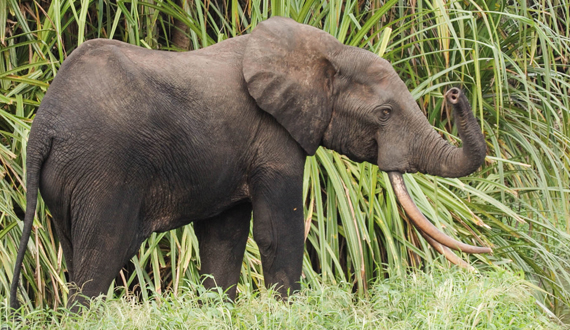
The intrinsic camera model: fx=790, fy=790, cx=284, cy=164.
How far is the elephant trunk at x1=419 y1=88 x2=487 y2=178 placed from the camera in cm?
311

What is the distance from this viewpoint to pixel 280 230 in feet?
10.7

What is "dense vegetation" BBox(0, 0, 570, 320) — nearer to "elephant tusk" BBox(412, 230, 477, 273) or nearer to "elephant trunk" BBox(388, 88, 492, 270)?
"elephant tusk" BBox(412, 230, 477, 273)

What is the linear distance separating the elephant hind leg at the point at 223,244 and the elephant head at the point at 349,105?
49 centimetres

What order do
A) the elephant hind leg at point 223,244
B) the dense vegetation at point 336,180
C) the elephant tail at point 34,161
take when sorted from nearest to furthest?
the elephant tail at point 34,161, the elephant hind leg at point 223,244, the dense vegetation at point 336,180

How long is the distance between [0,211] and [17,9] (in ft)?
3.89

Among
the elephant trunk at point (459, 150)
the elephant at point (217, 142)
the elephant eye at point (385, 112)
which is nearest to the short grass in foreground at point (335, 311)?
the elephant at point (217, 142)

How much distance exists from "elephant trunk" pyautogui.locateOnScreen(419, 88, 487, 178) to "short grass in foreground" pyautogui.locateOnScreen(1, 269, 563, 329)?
51cm

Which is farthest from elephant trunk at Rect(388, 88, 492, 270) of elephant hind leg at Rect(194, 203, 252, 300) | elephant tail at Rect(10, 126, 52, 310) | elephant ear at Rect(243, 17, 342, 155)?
elephant tail at Rect(10, 126, 52, 310)

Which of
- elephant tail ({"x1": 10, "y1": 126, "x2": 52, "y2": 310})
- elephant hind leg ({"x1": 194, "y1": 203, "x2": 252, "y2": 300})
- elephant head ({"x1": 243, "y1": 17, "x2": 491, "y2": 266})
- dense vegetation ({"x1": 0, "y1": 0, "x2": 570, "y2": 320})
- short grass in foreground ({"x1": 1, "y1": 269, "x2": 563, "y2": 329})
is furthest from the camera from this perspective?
dense vegetation ({"x1": 0, "y1": 0, "x2": 570, "y2": 320})

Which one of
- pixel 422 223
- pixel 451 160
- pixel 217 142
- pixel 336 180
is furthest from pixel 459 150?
pixel 336 180

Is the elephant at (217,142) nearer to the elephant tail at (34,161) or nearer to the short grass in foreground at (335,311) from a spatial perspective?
the elephant tail at (34,161)

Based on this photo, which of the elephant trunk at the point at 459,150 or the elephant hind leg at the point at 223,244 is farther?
the elephant hind leg at the point at 223,244

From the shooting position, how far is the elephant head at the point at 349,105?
10.7 ft

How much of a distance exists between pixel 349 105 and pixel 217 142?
610mm
